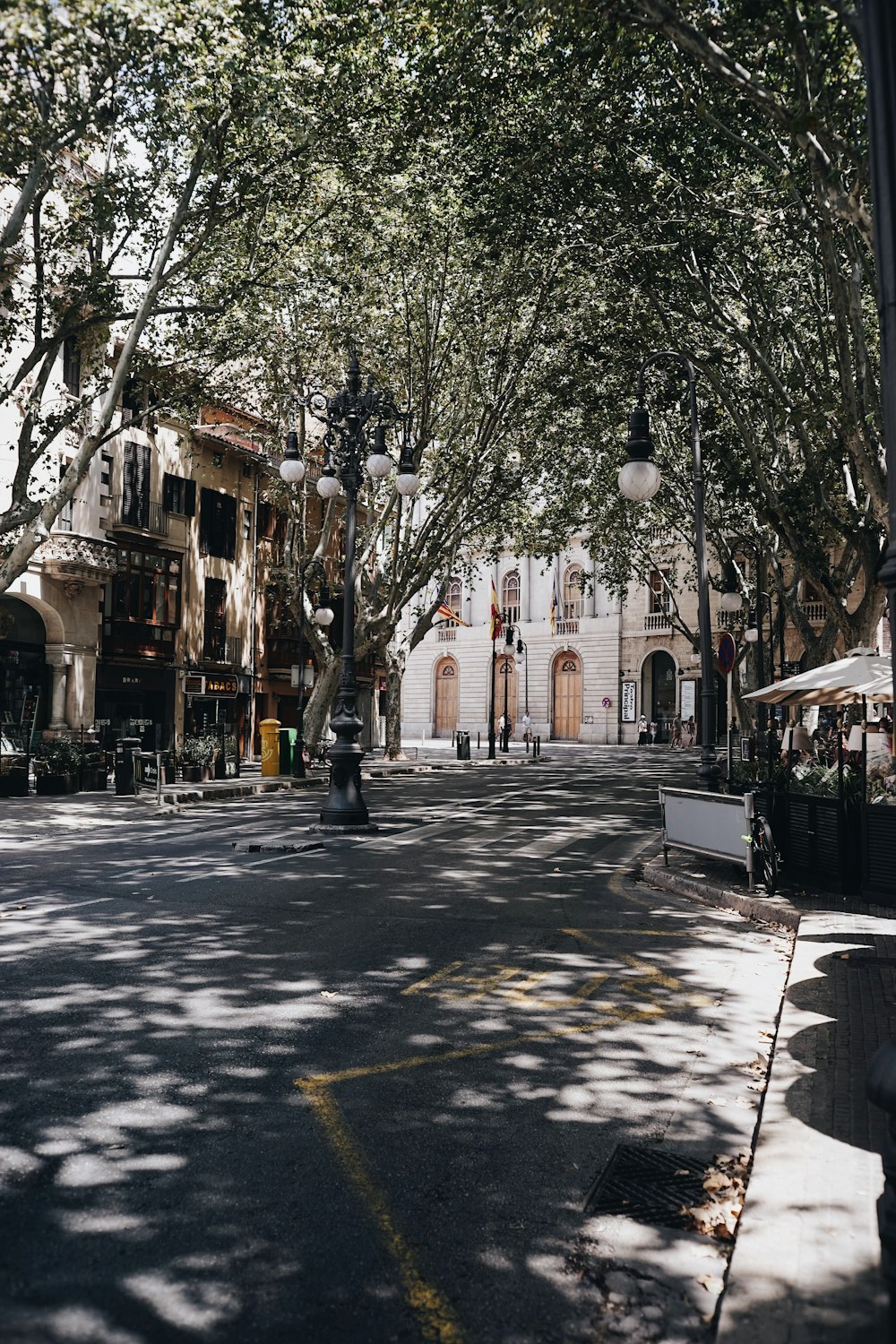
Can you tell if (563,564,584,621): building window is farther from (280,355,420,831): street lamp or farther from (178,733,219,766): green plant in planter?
(280,355,420,831): street lamp

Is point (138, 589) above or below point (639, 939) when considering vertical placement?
above

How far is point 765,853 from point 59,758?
15.9 m

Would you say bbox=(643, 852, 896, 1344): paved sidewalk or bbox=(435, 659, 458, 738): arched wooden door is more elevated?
bbox=(435, 659, 458, 738): arched wooden door

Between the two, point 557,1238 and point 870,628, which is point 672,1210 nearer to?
point 557,1238

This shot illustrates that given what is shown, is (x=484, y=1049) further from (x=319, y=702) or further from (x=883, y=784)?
(x=319, y=702)

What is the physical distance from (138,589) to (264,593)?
6.81 meters

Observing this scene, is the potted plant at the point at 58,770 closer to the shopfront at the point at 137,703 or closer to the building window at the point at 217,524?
the shopfront at the point at 137,703

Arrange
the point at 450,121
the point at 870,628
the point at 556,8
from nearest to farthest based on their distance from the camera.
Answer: the point at 556,8 < the point at 450,121 < the point at 870,628

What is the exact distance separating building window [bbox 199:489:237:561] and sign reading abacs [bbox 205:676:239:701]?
3974 mm

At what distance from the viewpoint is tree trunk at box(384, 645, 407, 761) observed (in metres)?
32.8

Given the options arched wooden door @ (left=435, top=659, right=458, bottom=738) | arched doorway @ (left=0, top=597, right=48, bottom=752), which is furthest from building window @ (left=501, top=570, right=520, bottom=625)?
arched doorway @ (left=0, top=597, right=48, bottom=752)

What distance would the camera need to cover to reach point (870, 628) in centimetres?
1995

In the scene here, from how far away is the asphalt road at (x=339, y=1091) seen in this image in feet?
9.10

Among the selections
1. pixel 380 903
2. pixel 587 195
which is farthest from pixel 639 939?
pixel 587 195
